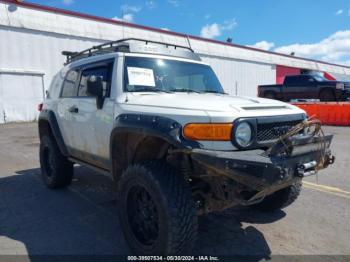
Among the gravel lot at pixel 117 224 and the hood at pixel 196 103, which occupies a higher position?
the hood at pixel 196 103

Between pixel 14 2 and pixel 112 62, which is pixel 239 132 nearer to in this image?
pixel 112 62

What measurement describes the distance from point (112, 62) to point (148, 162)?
149 centimetres

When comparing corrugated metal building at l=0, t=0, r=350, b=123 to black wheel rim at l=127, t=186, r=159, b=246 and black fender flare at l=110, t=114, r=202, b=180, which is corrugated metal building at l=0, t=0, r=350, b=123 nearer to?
black fender flare at l=110, t=114, r=202, b=180

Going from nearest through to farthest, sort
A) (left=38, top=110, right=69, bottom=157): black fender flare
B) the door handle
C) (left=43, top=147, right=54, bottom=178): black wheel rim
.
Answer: the door handle, (left=38, top=110, right=69, bottom=157): black fender flare, (left=43, top=147, right=54, bottom=178): black wheel rim

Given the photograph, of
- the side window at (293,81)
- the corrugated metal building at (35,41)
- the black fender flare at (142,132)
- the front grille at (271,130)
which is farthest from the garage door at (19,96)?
the front grille at (271,130)

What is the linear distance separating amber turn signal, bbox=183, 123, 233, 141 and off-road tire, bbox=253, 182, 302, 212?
1.71 meters

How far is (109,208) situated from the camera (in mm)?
4543

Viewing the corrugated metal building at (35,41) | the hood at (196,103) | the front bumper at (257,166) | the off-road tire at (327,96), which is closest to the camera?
the front bumper at (257,166)

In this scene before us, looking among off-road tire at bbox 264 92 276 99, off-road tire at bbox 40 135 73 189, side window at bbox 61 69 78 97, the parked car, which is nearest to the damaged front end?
side window at bbox 61 69 78 97

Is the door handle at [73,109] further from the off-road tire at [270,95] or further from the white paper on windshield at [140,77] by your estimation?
the off-road tire at [270,95]

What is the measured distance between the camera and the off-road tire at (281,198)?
162 inches

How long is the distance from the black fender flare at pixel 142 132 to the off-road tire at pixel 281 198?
1.85 m

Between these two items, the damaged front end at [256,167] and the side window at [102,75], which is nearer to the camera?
the damaged front end at [256,167]

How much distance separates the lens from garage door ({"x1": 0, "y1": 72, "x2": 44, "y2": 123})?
1720cm
